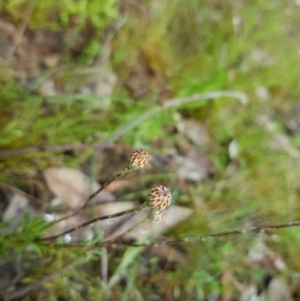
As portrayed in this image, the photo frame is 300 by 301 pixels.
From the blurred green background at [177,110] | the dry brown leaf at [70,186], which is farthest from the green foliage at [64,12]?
the dry brown leaf at [70,186]

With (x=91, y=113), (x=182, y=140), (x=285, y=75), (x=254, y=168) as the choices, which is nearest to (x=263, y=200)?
(x=254, y=168)

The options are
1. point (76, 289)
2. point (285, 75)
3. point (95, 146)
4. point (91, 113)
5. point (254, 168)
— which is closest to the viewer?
point (76, 289)

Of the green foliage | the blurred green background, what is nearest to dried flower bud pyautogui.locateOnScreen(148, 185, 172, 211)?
the blurred green background

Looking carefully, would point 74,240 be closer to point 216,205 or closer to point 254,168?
point 216,205

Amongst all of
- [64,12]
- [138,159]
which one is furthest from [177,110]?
[138,159]

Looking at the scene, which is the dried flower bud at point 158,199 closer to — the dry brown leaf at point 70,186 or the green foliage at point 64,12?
the dry brown leaf at point 70,186

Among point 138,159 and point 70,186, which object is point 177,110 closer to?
point 70,186

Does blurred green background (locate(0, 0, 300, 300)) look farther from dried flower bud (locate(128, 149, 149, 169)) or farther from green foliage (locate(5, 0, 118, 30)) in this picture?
dried flower bud (locate(128, 149, 149, 169))

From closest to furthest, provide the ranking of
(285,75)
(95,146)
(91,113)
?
(95,146) < (91,113) < (285,75)
